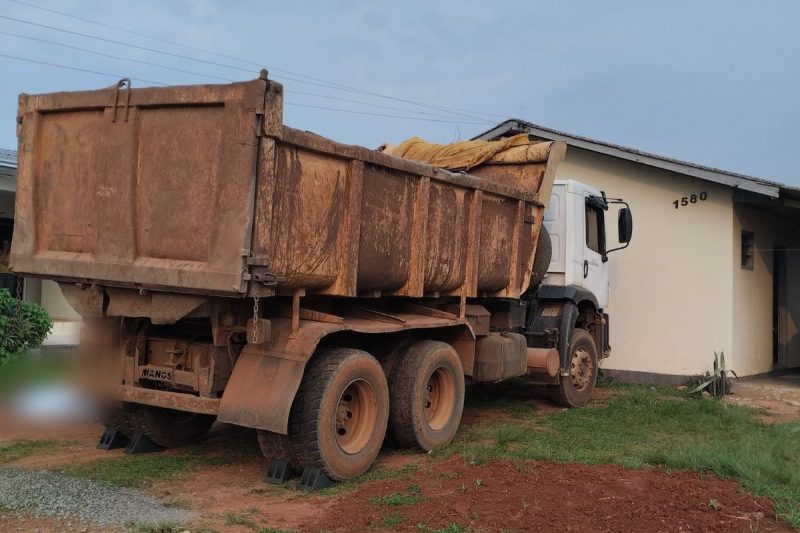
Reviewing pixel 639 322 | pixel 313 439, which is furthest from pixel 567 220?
pixel 313 439

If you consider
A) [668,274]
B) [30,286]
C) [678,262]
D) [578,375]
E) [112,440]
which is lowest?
[112,440]

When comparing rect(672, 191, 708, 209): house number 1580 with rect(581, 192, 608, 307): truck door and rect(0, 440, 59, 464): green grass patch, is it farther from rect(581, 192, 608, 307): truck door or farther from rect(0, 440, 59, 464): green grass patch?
rect(0, 440, 59, 464): green grass patch

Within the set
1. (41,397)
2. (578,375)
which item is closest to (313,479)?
(41,397)

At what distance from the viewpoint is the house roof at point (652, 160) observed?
10719 millimetres

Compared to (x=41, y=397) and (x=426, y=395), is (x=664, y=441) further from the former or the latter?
(x=41, y=397)

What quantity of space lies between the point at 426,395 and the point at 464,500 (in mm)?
2033

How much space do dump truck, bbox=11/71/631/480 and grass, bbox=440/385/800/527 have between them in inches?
34.8

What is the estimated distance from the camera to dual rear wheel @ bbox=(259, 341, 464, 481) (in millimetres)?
5461

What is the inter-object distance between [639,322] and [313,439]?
8.52 metres

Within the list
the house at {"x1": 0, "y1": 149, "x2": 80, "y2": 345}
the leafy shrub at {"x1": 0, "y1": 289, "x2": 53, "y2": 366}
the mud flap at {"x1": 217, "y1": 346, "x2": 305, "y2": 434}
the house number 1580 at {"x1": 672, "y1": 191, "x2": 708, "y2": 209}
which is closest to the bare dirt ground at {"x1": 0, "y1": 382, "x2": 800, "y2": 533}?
the mud flap at {"x1": 217, "y1": 346, "x2": 305, "y2": 434}

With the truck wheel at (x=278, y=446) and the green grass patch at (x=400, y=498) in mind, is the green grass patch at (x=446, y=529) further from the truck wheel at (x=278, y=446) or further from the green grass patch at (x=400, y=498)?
the truck wheel at (x=278, y=446)

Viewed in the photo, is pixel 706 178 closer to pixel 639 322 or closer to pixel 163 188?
pixel 639 322

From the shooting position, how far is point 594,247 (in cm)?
1050

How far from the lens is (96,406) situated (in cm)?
625
